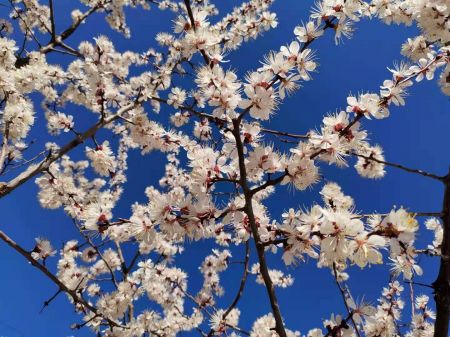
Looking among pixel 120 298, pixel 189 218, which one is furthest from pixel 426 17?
pixel 120 298

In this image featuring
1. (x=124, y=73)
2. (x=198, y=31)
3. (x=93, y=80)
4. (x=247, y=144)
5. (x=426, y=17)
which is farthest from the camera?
(x=124, y=73)

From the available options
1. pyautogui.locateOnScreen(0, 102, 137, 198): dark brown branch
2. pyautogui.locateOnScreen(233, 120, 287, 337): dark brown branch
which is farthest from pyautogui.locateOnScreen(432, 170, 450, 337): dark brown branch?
pyautogui.locateOnScreen(0, 102, 137, 198): dark brown branch

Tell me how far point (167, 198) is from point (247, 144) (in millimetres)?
695

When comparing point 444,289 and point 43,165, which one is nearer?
point 444,289

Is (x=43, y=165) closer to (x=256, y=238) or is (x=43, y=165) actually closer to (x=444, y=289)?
(x=256, y=238)

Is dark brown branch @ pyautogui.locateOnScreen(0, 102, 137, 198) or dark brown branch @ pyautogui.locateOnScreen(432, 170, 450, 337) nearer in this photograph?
dark brown branch @ pyautogui.locateOnScreen(432, 170, 450, 337)

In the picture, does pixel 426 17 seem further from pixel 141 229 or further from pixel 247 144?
pixel 141 229

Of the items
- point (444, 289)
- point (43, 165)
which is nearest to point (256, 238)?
point (444, 289)

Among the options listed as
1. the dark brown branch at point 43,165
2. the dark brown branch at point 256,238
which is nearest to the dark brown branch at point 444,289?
the dark brown branch at point 256,238

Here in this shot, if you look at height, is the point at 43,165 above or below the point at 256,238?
above

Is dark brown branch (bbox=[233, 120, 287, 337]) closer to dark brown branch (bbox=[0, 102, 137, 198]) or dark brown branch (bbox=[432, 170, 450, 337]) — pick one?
dark brown branch (bbox=[432, 170, 450, 337])

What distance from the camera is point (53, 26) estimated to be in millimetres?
6125

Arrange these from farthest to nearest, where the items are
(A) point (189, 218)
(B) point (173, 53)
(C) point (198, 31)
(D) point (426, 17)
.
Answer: (B) point (173, 53)
(D) point (426, 17)
(C) point (198, 31)
(A) point (189, 218)

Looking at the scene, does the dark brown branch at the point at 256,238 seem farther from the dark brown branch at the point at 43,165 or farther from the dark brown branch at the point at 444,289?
the dark brown branch at the point at 43,165
